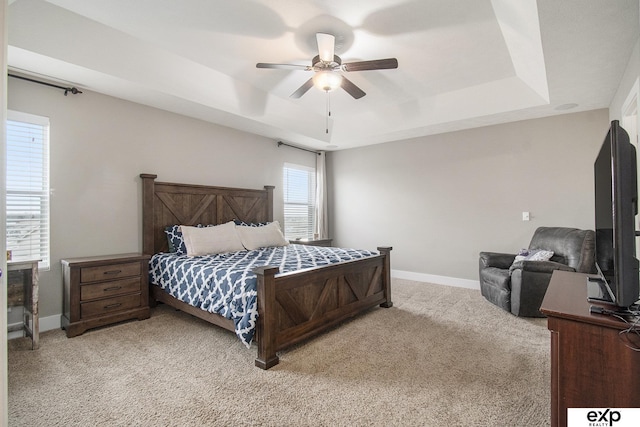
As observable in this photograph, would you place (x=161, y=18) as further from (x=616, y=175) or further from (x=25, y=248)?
(x=616, y=175)

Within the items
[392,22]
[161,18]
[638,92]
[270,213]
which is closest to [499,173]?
[638,92]

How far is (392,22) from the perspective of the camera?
2.71 meters

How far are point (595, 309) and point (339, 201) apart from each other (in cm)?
536

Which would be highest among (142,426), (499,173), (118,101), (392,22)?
(392,22)

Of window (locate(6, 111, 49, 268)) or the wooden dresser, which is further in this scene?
window (locate(6, 111, 49, 268))

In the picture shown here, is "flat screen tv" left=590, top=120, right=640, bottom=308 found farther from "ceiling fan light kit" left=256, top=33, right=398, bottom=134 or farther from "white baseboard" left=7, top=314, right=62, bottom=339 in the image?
"white baseboard" left=7, top=314, right=62, bottom=339

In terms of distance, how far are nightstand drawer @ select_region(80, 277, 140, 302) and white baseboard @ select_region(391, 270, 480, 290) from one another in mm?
4141

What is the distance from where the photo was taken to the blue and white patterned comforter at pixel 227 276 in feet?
8.06

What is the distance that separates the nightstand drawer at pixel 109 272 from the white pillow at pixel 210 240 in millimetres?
578

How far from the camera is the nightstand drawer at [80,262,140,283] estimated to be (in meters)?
3.00

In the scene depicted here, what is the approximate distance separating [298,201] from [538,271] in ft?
13.3

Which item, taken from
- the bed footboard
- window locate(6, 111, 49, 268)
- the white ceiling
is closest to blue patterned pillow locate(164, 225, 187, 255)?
window locate(6, 111, 49, 268)

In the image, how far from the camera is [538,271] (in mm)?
3332

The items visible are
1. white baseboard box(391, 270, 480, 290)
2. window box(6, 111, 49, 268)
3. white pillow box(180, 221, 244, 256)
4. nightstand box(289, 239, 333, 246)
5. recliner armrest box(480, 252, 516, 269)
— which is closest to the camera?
window box(6, 111, 49, 268)
